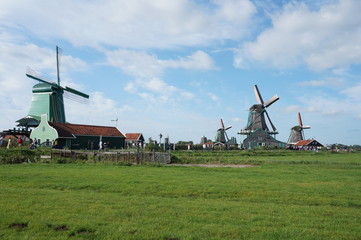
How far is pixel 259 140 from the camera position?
250ft

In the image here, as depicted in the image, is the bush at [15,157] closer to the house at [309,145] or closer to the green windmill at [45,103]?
the green windmill at [45,103]

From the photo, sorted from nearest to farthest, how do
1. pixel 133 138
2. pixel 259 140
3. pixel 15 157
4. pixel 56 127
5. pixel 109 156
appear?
pixel 15 157, pixel 109 156, pixel 56 127, pixel 133 138, pixel 259 140

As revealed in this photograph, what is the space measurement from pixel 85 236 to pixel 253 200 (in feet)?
18.8

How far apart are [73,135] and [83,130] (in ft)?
9.53

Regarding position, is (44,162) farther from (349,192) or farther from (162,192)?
(349,192)

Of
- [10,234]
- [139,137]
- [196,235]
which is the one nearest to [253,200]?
[196,235]

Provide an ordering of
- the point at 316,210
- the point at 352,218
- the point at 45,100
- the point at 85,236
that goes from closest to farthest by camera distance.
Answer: the point at 85,236 → the point at 352,218 → the point at 316,210 → the point at 45,100

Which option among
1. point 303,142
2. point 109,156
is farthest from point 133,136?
point 303,142

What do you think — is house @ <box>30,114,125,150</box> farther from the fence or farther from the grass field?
the grass field

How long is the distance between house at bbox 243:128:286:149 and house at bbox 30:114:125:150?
107 ft

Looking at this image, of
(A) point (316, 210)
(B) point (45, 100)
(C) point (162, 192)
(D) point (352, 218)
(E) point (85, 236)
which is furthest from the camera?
(B) point (45, 100)

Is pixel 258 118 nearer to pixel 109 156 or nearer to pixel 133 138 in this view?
pixel 133 138

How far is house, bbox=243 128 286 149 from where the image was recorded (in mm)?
75812

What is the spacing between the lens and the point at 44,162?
24.8 m
